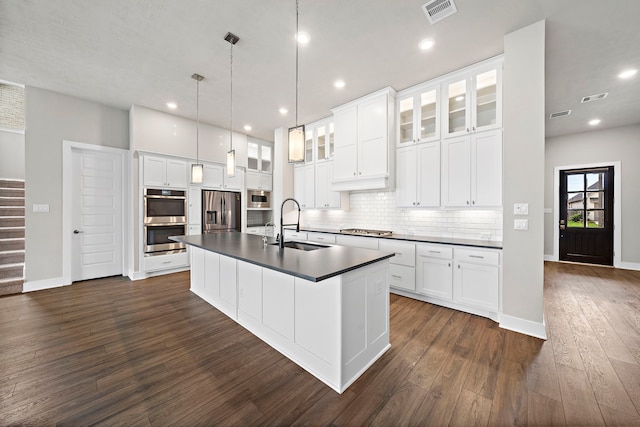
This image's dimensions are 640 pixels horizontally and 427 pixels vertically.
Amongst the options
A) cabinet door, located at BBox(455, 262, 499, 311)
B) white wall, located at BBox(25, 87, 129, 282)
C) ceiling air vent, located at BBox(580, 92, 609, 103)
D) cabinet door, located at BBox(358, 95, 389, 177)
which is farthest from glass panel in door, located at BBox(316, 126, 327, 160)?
ceiling air vent, located at BBox(580, 92, 609, 103)

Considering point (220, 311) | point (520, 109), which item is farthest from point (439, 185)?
point (220, 311)

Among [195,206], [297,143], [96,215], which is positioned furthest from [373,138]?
[96,215]

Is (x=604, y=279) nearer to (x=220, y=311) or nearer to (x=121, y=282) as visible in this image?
(x=220, y=311)

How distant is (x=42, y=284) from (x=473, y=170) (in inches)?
265

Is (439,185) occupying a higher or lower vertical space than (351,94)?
lower

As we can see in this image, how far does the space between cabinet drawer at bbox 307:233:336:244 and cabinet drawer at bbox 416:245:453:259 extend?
5.10 ft

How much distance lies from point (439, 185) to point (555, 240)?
15.9ft

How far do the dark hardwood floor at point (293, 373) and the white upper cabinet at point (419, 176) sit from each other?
5.20ft

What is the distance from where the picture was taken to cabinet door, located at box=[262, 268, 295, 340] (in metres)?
2.14

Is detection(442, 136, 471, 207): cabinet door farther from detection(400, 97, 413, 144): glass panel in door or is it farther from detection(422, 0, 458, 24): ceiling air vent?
detection(422, 0, 458, 24): ceiling air vent

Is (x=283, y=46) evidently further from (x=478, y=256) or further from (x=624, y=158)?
(x=624, y=158)

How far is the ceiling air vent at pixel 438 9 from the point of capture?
7.40ft

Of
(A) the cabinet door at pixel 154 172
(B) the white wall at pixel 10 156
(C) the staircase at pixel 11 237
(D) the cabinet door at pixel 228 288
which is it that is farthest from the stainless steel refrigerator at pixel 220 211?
(B) the white wall at pixel 10 156

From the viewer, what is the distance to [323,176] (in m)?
5.27
